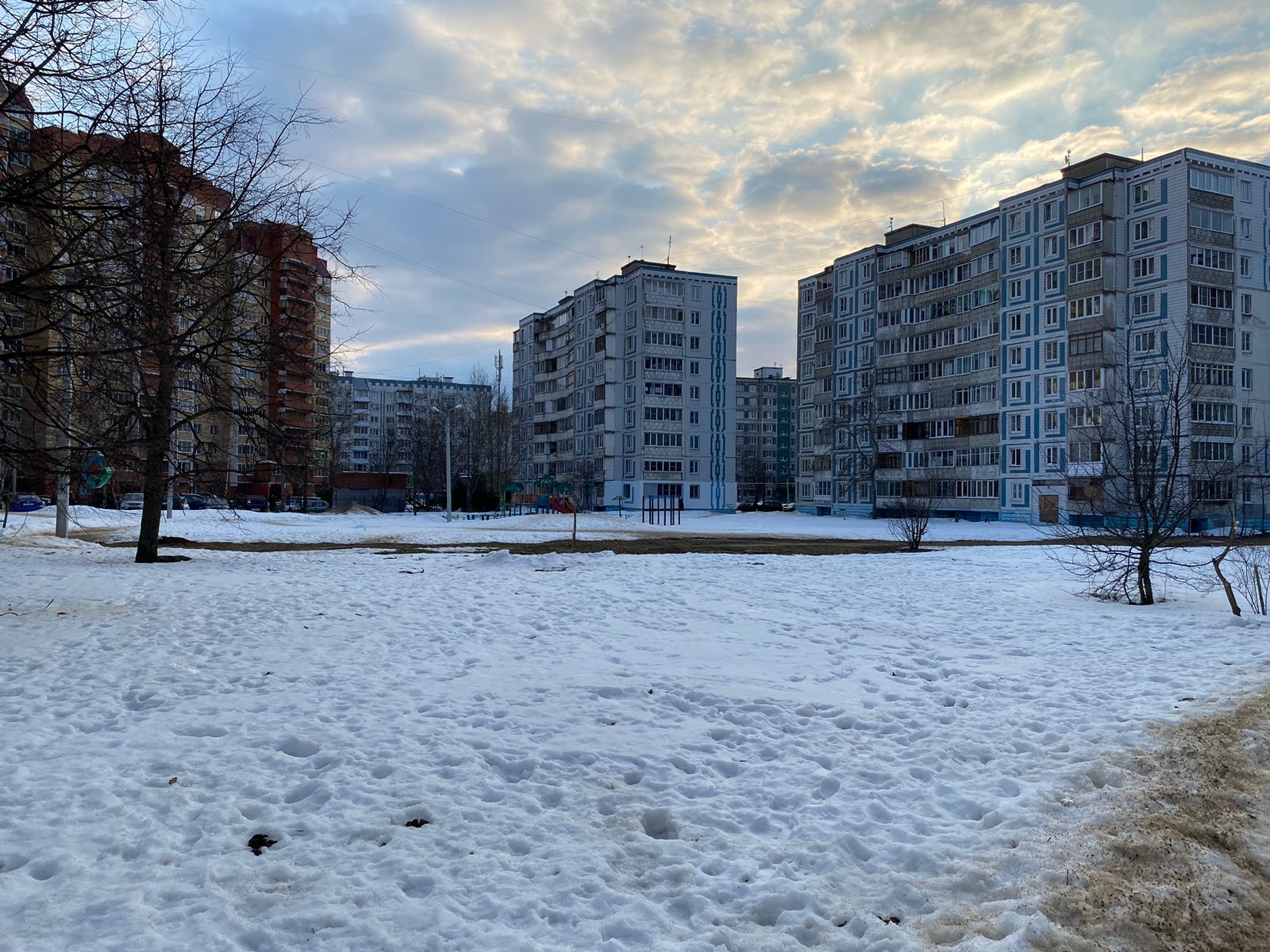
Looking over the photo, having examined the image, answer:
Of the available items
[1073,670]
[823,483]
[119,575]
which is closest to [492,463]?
[823,483]

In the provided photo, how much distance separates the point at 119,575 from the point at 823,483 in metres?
70.7

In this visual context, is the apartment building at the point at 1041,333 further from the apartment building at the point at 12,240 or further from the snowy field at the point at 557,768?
the apartment building at the point at 12,240

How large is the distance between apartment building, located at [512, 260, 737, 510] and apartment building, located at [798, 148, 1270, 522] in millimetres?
11302

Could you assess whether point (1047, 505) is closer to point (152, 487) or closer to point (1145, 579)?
point (1145, 579)

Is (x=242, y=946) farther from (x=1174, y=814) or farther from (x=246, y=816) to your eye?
(x=1174, y=814)

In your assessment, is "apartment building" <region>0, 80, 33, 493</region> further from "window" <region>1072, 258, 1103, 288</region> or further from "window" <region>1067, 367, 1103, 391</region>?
"window" <region>1072, 258, 1103, 288</region>

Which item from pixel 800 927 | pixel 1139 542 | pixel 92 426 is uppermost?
pixel 92 426

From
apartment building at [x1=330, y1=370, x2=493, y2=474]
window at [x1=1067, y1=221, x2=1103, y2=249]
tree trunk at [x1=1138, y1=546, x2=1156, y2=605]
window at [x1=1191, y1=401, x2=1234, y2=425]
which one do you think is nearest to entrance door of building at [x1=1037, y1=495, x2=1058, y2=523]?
window at [x1=1191, y1=401, x2=1234, y2=425]

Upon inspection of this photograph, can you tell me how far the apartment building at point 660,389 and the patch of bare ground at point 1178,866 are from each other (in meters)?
74.6

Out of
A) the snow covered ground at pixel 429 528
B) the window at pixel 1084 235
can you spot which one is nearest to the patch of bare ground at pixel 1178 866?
the snow covered ground at pixel 429 528

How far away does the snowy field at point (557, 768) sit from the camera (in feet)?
12.9

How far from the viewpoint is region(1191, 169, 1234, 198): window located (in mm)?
50906

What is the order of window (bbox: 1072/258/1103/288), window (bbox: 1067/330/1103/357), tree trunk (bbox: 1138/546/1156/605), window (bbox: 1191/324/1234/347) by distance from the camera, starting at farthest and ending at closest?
window (bbox: 1067/330/1103/357) → window (bbox: 1072/258/1103/288) → window (bbox: 1191/324/1234/347) → tree trunk (bbox: 1138/546/1156/605)

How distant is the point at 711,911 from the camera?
4020 mm
